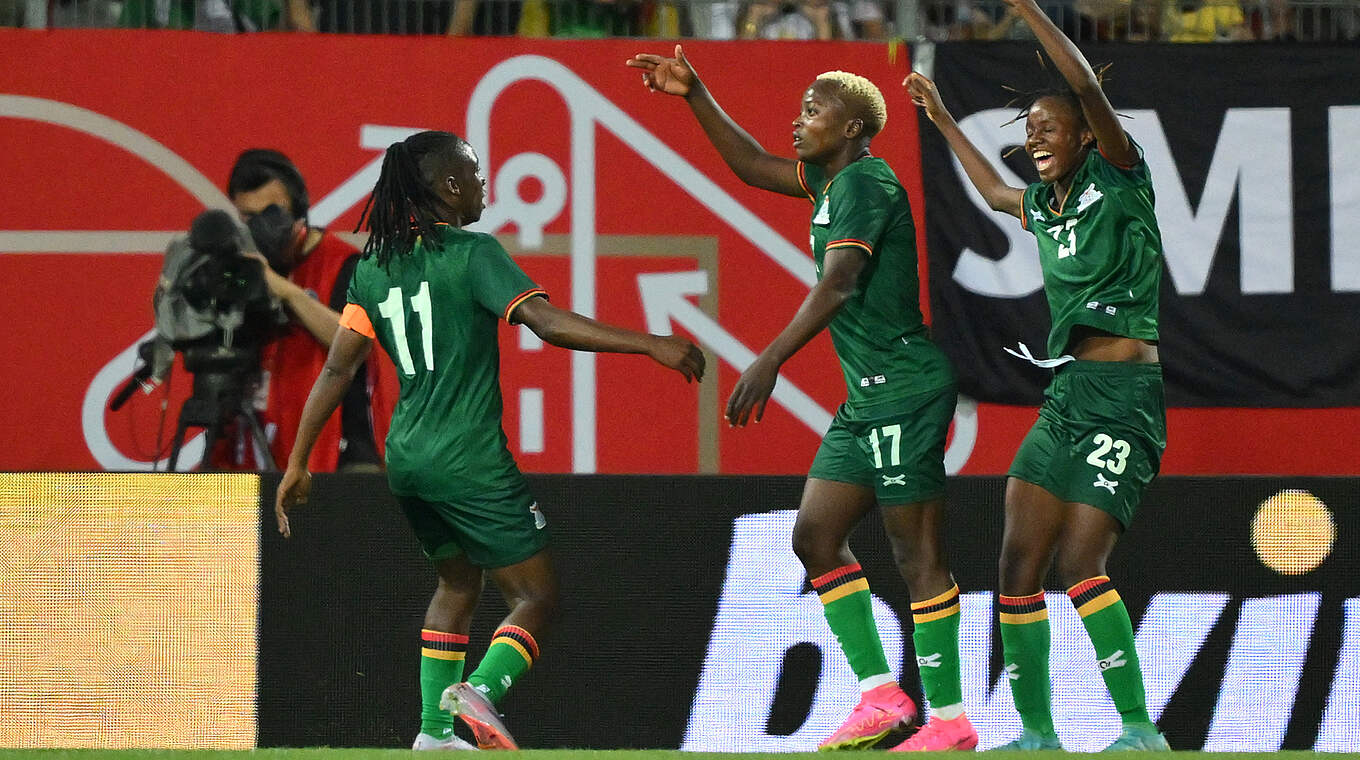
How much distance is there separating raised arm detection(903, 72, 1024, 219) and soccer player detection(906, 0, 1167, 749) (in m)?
0.33

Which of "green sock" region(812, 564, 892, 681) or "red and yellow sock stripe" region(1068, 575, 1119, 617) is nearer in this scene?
"red and yellow sock stripe" region(1068, 575, 1119, 617)

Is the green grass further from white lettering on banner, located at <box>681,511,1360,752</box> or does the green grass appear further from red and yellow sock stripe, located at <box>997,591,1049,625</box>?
white lettering on banner, located at <box>681,511,1360,752</box>

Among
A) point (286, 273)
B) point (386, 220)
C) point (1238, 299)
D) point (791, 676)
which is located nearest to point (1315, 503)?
point (791, 676)

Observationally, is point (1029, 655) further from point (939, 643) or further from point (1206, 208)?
point (1206, 208)

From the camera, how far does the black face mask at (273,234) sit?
7676 millimetres

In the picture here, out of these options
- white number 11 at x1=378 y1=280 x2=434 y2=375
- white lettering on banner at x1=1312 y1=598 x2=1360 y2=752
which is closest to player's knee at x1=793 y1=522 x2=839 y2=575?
white number 11 at x1=378 y1=280 x2=434 y2=375

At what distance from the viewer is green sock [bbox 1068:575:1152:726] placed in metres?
4.64

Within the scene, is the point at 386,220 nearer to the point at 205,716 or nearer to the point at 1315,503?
the point at 205,716

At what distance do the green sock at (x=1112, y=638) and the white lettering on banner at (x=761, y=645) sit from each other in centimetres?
115

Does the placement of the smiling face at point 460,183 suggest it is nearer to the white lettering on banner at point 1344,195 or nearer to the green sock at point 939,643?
the green sock at point 939,643

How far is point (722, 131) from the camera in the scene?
5.25 meters

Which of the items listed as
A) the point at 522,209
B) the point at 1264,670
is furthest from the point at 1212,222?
the point at 522,209

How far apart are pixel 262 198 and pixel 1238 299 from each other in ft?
15.4

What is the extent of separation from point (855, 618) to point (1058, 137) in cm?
148
